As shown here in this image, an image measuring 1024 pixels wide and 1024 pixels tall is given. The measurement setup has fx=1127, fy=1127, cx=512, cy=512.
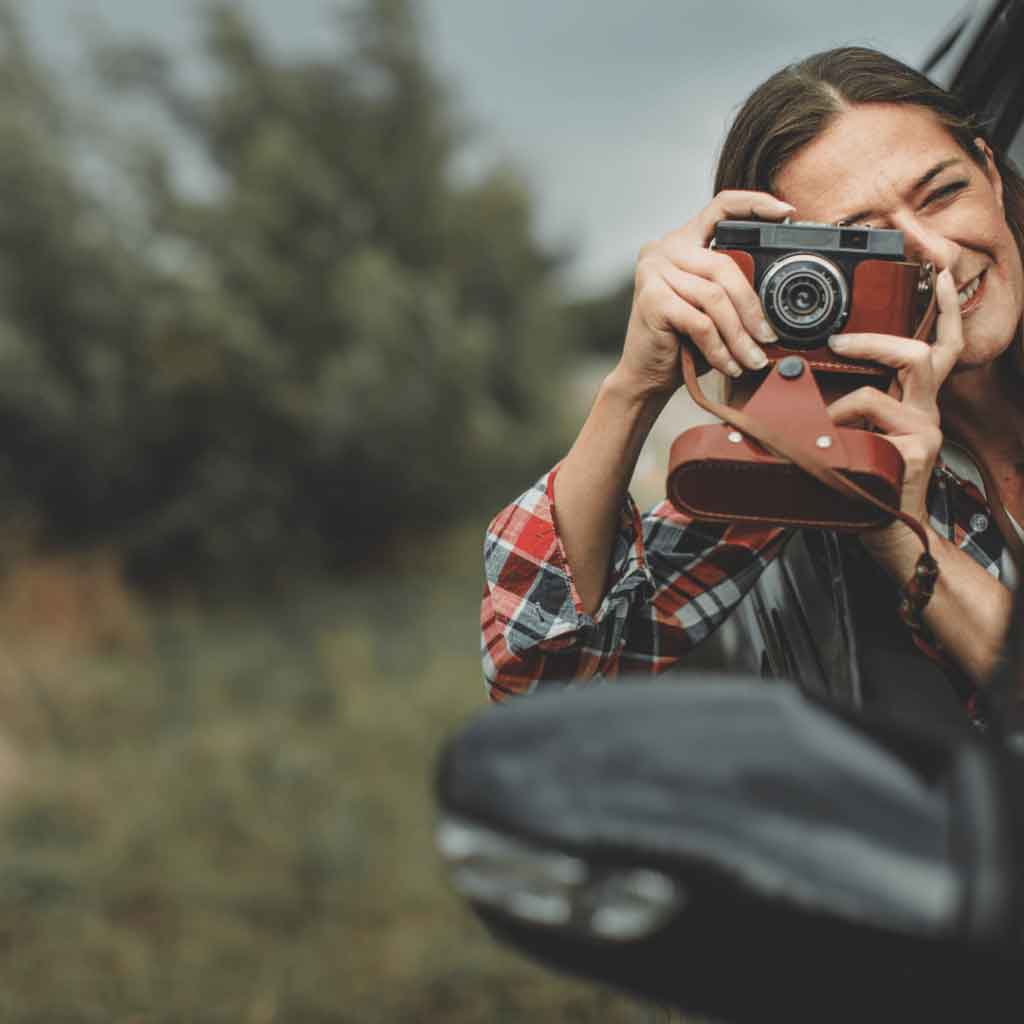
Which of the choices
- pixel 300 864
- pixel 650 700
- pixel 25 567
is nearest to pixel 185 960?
pixel 300 864

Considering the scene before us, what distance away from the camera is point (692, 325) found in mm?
1168

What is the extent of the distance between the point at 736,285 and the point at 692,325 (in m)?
0.06


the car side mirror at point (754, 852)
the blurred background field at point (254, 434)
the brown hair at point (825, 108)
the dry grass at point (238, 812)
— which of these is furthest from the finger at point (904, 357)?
the blurred background field at point (254, 434)

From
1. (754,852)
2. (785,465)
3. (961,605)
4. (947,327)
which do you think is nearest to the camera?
(754,852)

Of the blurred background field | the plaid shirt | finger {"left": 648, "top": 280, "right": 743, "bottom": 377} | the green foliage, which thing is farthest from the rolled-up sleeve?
the green foliage

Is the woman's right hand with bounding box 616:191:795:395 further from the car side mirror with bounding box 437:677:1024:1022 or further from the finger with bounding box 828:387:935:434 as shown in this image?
the car side mirror with bounding box 437:677:1024:1022

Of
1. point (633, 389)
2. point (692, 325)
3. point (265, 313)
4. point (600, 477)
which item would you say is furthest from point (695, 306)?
point (265, 313)

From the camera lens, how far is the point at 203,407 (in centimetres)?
691

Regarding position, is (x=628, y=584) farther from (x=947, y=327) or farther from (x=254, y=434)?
(x=254, y=434)

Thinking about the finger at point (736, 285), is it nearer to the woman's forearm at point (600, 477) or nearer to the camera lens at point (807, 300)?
the camera lens at point (807, 300)

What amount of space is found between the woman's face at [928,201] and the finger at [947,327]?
0.09 metres

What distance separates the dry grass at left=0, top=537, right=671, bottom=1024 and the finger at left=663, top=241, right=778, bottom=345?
1835mm

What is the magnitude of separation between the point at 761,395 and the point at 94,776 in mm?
4388

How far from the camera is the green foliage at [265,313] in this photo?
6430 mm
